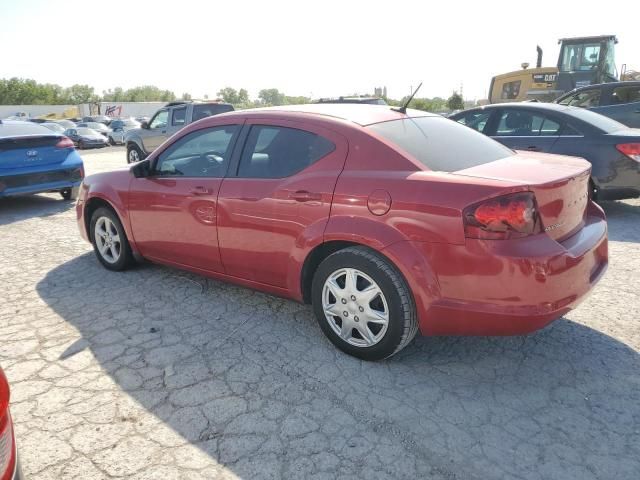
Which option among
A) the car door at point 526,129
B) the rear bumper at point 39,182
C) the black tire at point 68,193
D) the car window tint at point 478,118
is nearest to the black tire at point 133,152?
the black tire at point 68,193

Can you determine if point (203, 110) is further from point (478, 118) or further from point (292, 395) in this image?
point (292, 395)

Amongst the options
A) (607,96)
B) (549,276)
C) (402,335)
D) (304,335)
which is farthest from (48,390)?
(607,96)

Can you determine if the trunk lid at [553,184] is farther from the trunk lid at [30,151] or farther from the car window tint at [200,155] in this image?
the trunk lid at [30,151]

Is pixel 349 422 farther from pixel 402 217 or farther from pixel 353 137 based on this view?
pixel 353 137

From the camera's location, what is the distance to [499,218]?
8.33ft

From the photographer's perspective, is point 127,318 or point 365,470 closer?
point 365,470

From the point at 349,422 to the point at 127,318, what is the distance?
6.87 feet

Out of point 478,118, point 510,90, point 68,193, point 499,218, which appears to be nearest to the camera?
point 499,218

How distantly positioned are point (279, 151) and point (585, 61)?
1597 cm

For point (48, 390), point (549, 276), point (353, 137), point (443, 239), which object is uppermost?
point (353, 137)

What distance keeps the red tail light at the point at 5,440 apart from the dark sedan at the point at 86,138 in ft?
91.6

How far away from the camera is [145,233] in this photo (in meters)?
4.38

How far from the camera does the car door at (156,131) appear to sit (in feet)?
44.9

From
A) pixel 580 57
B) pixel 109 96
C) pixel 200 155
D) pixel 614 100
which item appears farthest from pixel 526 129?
pixel 109 96
